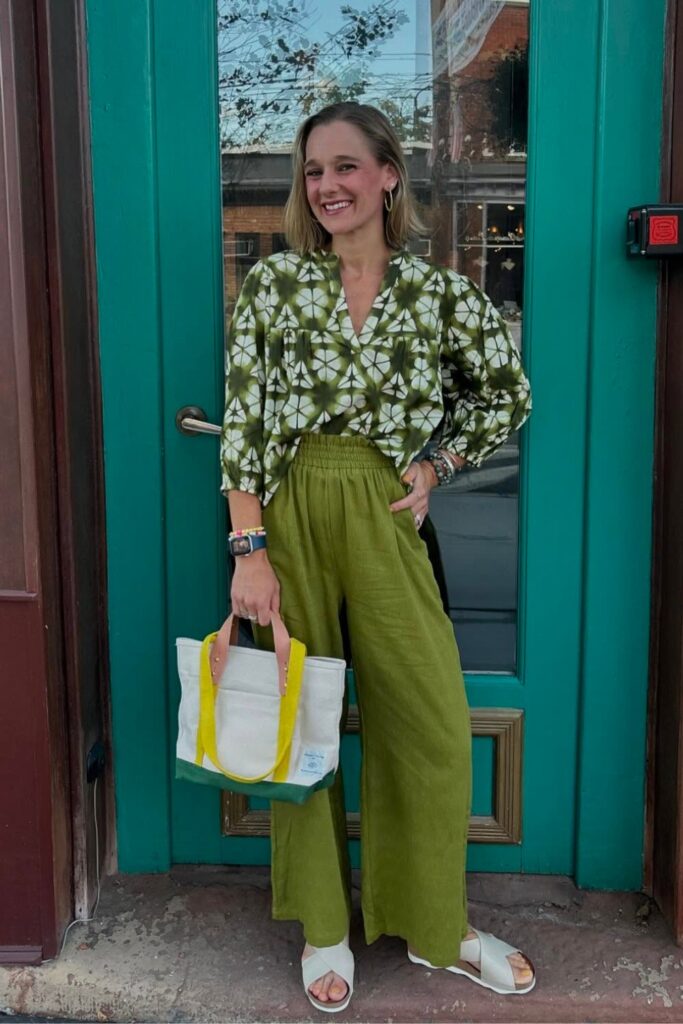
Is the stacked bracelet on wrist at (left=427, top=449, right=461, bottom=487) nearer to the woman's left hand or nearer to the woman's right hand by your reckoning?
the woman's left hand

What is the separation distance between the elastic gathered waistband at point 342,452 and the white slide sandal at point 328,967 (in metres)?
1.04

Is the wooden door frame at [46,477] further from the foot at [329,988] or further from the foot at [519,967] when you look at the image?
the foot at [519,967]

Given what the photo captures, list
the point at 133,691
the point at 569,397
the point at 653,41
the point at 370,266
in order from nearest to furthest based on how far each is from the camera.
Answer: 1. the point at 370,266
2. the point at 653,41
3. the point at 569,397
4. the point at 133,691

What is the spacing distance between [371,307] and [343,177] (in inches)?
9.8

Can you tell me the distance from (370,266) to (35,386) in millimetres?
733

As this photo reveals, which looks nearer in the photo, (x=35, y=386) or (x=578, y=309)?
(x=35, y=386)

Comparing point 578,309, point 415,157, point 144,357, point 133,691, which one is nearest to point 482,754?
point 133,691

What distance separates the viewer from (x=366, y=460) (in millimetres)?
2037

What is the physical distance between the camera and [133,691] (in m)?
2.55

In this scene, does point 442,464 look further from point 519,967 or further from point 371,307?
point 519,967

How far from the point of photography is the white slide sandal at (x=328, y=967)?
219 centimetres

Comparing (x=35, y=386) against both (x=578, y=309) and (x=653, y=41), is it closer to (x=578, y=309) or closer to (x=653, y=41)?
(x=578, y=309)

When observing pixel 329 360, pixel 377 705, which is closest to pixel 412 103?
pixel 329 360

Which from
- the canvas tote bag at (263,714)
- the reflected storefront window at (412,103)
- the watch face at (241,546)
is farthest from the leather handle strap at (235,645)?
the reflected storefront window at (412,103)
